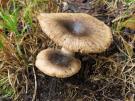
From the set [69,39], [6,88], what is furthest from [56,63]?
[6,88]

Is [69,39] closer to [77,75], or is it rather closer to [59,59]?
[59,59]

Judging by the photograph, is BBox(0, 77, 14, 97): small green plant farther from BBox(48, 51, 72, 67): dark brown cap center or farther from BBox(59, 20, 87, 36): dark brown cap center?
BBox(59, 20, 87, 36): dark brown cap center

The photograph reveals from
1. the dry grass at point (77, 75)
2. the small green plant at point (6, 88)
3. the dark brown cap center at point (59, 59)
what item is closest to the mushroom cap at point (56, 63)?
the dark brown cap center at point (59, 59)

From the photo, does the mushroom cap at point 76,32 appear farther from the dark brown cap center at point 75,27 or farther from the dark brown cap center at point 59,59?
the dark brown cap center at point 59,59

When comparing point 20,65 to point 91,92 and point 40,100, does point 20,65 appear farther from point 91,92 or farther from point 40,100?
point 91,92

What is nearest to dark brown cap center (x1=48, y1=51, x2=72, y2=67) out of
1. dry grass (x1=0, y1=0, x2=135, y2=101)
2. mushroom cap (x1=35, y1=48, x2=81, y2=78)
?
mushroom cap (x1=35, y1=48, x2=81, y2=78)

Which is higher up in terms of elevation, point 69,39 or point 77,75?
point 69,39
